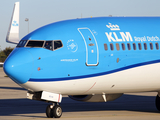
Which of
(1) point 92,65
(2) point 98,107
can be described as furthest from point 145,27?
(2) point 98,107

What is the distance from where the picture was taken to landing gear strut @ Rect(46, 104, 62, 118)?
15.5 meters

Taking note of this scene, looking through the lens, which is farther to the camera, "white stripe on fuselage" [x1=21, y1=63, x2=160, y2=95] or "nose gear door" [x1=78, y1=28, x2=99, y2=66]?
"nose gear door" [x1=78, y1=28, x2=99, y2=66]

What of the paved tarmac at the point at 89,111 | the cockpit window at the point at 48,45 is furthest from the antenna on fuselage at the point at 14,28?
the cockpit window at the point at 48,45

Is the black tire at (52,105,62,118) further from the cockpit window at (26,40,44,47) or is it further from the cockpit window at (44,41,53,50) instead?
the cockpit window at (26,40,44,47)

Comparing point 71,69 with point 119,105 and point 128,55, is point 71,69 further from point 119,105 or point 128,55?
point 119,105

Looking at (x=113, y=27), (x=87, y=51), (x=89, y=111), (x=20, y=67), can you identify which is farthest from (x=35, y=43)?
(x=89, y=111)

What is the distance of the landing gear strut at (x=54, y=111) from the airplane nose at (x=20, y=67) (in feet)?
5.65

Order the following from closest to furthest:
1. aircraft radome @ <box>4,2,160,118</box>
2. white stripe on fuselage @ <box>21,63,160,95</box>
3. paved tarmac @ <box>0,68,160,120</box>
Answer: aircraft radome @ <box>4,2,160,118</box>
white stripe on fuselage @ <box>21,63,160,95</box>
paved tarmac @ <box>0,68,160,120</box>

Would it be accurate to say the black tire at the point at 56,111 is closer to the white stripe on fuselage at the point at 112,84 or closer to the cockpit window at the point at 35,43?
the white stripe on fuselage at the point at 112,84

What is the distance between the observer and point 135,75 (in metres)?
16.4

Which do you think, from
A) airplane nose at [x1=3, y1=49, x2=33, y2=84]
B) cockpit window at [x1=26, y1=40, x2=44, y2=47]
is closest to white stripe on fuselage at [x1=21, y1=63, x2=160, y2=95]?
airplane nose at [x1=3, y1=49, x2=33, y2=84]

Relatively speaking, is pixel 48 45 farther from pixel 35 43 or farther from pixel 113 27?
pixel 113 27

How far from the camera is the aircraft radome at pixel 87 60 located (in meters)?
14.9

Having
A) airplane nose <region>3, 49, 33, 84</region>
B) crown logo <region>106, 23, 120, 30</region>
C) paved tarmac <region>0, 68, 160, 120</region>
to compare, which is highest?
crown logo <region>106, 23, 120, 30</region>
